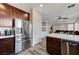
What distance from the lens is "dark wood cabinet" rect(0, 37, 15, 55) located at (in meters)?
3.02

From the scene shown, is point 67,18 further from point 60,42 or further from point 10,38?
point 10,38

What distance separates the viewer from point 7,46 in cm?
331

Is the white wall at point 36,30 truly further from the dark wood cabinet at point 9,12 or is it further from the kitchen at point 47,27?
the dark wood cabinet at point 9,12

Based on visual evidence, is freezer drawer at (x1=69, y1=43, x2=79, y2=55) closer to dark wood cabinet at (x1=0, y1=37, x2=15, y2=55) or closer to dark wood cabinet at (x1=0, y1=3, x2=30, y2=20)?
dark wood cabinet at (x1=0, y1=37, x2=15, y2=55)

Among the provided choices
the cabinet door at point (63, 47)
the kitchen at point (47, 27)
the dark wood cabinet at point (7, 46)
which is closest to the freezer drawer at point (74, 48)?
the kitchen at point (47, 27)

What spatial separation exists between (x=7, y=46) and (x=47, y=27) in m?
1.40

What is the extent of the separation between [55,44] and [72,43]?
1.00 metres

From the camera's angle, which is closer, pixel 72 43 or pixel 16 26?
pixel 72 43

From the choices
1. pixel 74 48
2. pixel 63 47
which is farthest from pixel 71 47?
pixel 63 47

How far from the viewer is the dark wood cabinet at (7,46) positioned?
9.92 ft

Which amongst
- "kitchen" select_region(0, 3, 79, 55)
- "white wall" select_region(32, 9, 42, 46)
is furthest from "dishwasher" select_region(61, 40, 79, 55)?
"white wall" select_region(32, 9, 42, 46)

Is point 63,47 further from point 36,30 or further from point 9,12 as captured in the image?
point 36,30

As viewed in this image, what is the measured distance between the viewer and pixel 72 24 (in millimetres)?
2496

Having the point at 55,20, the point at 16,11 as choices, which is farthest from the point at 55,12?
the point at 16,11
